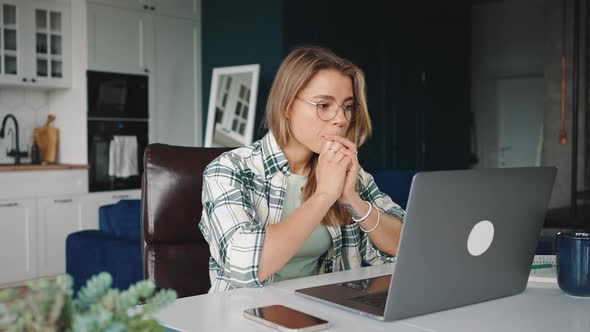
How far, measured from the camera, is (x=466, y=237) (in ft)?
3.54

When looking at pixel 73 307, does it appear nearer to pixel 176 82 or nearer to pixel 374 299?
pixel 374 299

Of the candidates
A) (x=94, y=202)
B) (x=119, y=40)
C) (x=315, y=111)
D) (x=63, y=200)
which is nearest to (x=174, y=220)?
(x=315, y=111)

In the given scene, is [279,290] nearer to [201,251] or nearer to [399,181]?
[201,251]

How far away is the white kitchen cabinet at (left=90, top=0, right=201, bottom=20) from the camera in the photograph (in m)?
5.86

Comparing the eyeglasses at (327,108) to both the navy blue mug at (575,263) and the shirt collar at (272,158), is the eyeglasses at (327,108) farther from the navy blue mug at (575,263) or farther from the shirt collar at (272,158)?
the navy blue mug at (575,263)

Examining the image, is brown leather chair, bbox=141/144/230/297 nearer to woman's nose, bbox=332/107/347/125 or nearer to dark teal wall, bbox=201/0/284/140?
woman's nose, bbox=332/107/347/125

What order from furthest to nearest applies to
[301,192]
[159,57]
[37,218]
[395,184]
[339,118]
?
[159,57]
[37,218]
[395,184]
[301,192]
[339,118]

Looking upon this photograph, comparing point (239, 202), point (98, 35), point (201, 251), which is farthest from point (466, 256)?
point (98, 35)

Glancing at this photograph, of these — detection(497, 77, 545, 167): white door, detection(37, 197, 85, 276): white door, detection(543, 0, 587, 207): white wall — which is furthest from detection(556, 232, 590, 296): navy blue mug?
detection(497, 77, 545, 167): white door

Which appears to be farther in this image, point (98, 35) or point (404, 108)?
point (404, 108)

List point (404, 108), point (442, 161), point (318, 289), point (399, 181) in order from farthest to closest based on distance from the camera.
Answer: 1. point (442, 161)
2. point (404, 108)
3. point (399, 181)
4. point (318, 289)

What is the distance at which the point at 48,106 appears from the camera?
593 cm

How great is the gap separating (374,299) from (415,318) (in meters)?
0.12

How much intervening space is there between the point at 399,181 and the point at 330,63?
172cm
